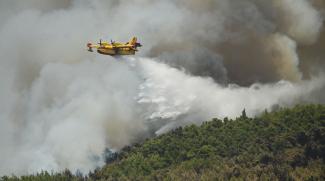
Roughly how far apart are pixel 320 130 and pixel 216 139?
32.0m

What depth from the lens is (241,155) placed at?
172000mm

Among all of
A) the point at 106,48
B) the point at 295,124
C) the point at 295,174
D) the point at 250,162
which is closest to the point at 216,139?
the point at 295,124

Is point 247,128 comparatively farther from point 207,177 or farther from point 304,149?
point 207,177

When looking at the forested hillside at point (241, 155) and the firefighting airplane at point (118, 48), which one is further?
the forested hillside at point (241, 155)

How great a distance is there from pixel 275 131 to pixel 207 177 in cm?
4482

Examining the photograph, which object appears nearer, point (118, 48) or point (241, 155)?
point (118, 48)

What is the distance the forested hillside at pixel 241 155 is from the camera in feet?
486

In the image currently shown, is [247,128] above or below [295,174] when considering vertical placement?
above

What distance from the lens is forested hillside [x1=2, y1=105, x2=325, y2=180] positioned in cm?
14812

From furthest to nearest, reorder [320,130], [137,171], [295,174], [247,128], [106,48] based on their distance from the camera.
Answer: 1. [247,128]
2. [137,171]
3. [320,130]
4. [295,174]
5. [106,48]

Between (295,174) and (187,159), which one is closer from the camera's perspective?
Result: (295,174)

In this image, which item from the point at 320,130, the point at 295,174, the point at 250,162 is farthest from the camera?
the point at 320,130

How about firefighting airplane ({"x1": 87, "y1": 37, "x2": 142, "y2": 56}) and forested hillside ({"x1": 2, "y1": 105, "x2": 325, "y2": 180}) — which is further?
forested hillside ({"x1": 2, "y1": 105, "x2": 325, "y2": 180})

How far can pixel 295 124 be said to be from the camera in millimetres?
184250
